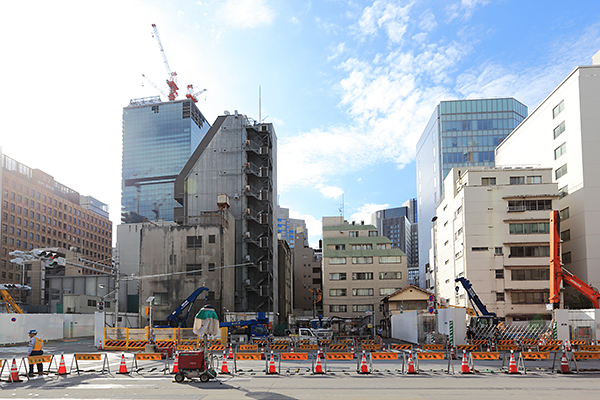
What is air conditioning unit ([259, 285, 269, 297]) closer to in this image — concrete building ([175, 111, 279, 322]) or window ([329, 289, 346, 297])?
concrete building ([175, 111, 279, 322])

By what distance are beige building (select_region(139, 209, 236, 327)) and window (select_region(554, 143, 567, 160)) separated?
4227cm

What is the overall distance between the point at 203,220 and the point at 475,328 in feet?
133

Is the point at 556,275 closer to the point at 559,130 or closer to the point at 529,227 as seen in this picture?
the point at 529,227

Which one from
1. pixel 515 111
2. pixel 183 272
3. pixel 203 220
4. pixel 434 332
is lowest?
pixel 434 332

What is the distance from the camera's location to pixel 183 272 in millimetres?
61969

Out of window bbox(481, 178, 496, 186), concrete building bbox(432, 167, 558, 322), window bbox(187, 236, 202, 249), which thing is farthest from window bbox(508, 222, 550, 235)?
window bbox(187, 236, 202, 249)

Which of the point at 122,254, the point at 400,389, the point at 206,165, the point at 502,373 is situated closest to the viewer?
the point at 400,389

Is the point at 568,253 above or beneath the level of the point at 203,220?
beneath

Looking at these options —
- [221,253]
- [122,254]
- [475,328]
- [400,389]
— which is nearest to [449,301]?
[475,328]

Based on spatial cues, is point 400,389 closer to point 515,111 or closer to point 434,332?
point 434,332

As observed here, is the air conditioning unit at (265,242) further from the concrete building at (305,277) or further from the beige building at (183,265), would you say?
the concrete building at (305,277)

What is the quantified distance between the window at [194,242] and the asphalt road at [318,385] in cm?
3749

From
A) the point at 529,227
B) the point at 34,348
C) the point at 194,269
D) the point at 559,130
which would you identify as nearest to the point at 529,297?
the point at 529,227

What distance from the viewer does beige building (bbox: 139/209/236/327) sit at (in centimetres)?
6119
